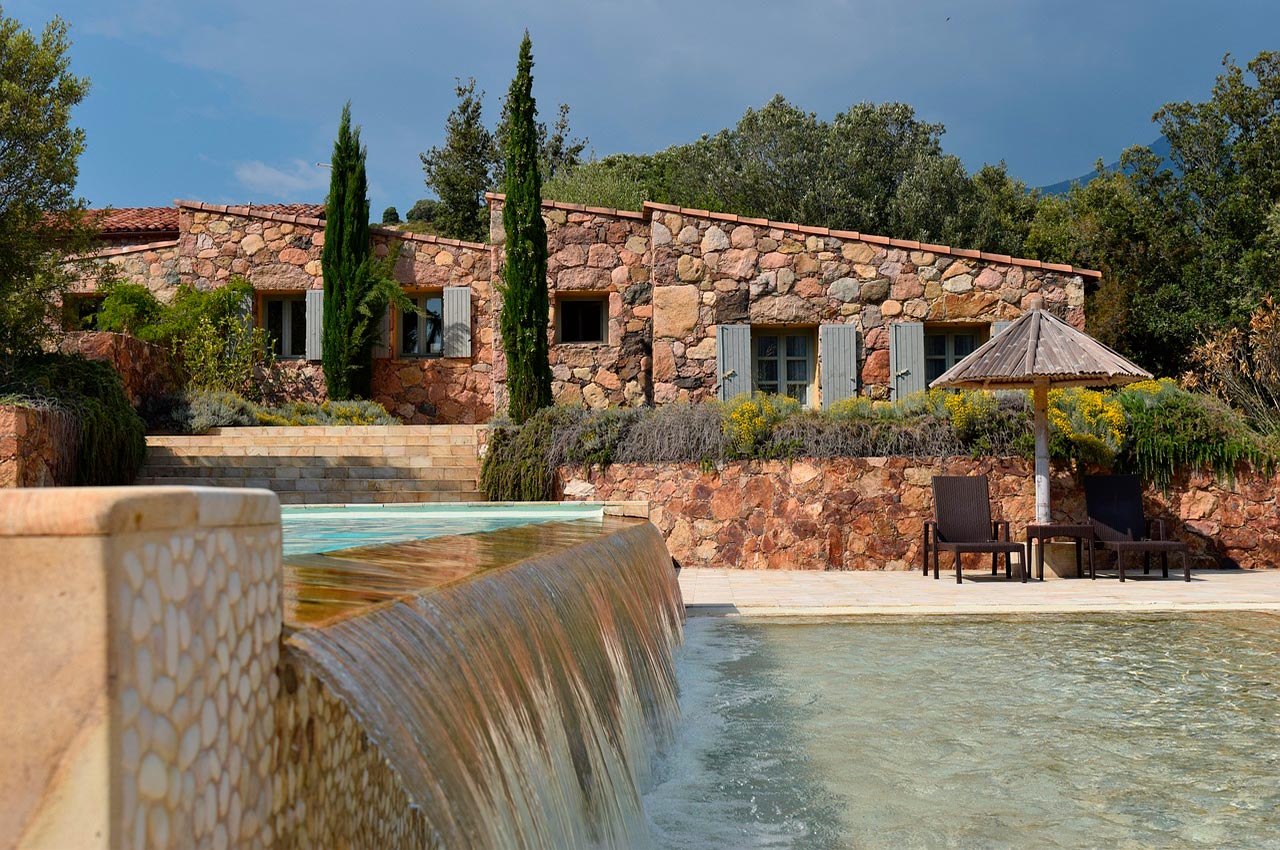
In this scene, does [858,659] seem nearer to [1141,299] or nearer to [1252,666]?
[1252,666]

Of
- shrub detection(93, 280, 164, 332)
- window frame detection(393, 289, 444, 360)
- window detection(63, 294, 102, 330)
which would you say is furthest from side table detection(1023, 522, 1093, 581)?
window detection(63, 294, 102, 330)

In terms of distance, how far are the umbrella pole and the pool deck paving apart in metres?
0.76

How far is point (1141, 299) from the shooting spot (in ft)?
64.8

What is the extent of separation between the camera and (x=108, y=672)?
0.88m

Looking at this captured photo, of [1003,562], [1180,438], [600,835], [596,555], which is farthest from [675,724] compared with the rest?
[1180,438]

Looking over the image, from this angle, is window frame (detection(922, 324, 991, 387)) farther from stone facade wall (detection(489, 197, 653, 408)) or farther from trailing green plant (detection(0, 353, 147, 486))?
trailing green plant (detection(0, 353, 147, 486))

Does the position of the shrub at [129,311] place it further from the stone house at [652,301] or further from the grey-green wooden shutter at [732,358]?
the grey-green wooden shutter at [732,358]

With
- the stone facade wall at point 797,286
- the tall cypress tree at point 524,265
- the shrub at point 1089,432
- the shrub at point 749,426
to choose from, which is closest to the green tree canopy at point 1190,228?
the stone facade wall at point 797,286

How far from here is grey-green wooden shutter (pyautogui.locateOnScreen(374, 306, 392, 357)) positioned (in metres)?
16.9

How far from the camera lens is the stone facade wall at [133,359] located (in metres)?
11.9

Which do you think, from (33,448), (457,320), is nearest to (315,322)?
(457,320)

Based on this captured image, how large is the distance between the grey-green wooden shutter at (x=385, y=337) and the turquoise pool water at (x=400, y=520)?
9.09 m

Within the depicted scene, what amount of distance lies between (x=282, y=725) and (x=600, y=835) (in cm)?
163

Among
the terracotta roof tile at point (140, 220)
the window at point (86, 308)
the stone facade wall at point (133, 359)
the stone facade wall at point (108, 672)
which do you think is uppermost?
the terracotta roof tile at point (140, 220)
